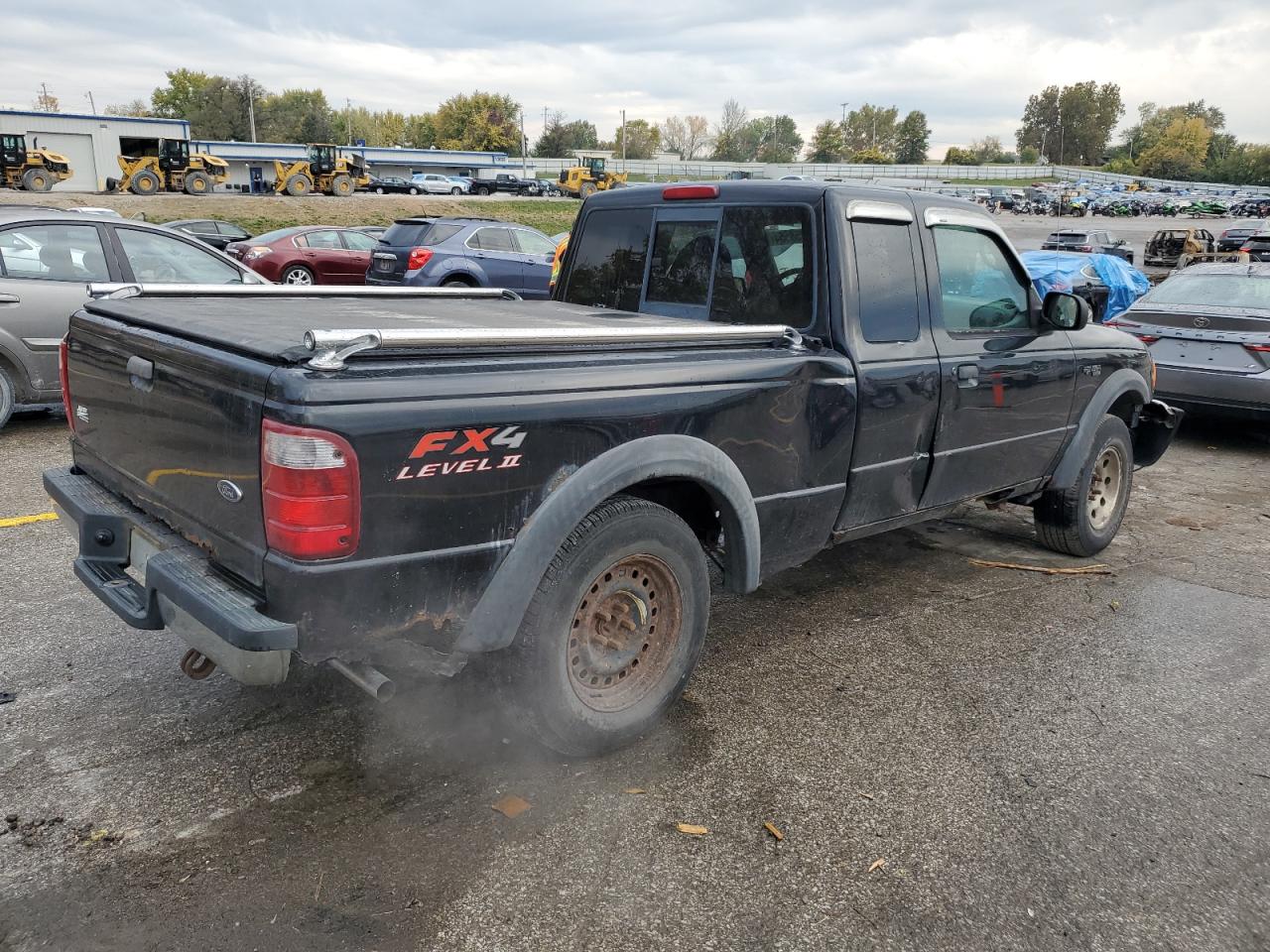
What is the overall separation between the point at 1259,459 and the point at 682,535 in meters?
7.50

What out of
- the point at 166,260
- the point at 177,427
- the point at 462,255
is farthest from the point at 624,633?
the point at 462,255

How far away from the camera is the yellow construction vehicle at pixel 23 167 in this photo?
3712 cm

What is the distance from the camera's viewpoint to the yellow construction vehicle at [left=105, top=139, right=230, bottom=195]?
132 ft

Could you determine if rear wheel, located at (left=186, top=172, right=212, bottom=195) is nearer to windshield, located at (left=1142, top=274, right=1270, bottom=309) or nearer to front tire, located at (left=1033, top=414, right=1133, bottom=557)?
windshield, located at (left=1142, top=274, right=1270, bottom=309)

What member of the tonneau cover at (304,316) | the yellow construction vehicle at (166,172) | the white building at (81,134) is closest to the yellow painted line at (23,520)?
the tonneau cover at (304,316)

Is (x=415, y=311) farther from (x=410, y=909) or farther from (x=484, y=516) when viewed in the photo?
(x=410, y=909)

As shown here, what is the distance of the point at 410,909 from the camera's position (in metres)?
2.50

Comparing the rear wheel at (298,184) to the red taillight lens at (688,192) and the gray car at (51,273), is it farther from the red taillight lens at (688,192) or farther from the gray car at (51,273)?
the red taillight lens at (688,192)

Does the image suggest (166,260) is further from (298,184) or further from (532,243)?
(298,184)

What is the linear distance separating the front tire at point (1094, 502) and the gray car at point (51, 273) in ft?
18.5

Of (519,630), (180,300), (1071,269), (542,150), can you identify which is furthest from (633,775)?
(542,150)

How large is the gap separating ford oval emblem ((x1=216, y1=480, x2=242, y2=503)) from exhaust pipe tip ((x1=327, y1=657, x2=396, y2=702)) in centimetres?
52

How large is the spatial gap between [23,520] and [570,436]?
4.30m

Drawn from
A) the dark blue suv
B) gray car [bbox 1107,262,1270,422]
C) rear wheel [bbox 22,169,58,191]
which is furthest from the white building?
gray car [bbox 1107,262,1270,422]
